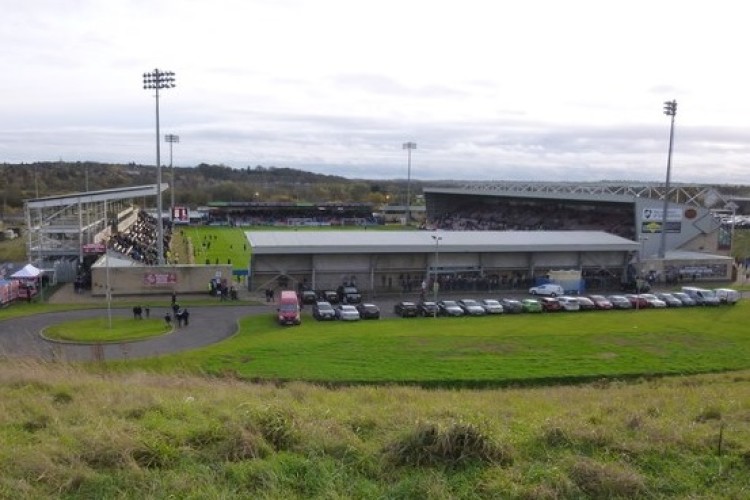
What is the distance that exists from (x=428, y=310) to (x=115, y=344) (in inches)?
604

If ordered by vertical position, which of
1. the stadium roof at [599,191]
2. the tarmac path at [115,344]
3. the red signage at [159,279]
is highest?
the stadium roof at [599,191]

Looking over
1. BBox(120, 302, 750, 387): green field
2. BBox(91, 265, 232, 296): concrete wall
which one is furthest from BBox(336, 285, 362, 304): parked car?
BBox(91, 265, 232, 296): concrete wall

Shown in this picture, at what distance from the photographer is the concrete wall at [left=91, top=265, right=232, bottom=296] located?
36656mm

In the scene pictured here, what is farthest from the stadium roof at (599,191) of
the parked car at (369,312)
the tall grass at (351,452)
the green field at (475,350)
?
the tall grass at (351,452)

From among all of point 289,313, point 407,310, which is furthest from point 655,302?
point 289,313

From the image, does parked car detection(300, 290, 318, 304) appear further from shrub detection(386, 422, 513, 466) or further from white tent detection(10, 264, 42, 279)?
shrub detection(386, 422, 513, 466)

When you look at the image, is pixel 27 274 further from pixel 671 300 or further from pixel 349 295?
pixel 671 300

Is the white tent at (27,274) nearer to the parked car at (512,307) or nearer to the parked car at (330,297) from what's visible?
the parked car at (330,297)

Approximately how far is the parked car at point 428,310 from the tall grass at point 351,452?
22377 mm

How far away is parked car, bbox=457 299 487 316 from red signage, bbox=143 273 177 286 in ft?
54.0

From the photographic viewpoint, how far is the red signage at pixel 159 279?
3734cm

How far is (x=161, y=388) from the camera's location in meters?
14.2

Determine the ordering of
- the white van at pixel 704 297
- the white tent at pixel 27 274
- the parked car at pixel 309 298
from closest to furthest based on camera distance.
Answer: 1. the white tent at pixel 27 274
2. the parked car at pixel 309 298
3. the white van at pixel 704 297

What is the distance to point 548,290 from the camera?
135 ft
